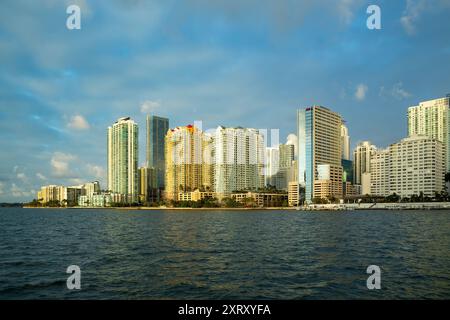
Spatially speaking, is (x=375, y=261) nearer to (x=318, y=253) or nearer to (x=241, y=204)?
(x=318, y=253)

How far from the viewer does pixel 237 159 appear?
581ft

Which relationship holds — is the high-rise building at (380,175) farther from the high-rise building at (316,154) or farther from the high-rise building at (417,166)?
the high-rise building at (316,154)

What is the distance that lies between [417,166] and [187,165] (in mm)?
117230

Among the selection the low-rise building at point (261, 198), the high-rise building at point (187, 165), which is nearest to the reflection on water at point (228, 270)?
the low-rise building at point (261, 198)

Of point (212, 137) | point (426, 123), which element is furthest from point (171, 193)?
point (426, 123)

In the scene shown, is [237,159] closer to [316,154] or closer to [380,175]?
[316,154]

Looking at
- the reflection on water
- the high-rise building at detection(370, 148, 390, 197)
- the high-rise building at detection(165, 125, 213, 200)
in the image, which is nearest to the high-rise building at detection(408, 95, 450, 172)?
the high-rise building at detection(370, 148, 390, 197)

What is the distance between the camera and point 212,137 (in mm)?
180875

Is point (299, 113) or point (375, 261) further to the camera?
point (299, 113)

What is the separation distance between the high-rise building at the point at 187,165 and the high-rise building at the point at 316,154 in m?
50.9

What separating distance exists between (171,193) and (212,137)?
40.4m

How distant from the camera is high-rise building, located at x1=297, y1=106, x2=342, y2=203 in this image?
18275cm
